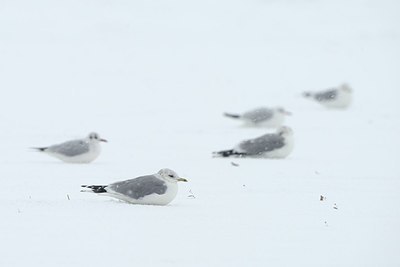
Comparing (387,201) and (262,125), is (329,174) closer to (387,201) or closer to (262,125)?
(387,201)

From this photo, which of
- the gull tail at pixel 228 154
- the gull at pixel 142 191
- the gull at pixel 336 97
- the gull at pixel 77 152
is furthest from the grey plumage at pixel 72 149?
the gull at pixel 336 97

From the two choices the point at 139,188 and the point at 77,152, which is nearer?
the point at 139,188

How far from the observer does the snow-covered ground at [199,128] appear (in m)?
6.50

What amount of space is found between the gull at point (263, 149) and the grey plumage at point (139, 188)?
430 cm

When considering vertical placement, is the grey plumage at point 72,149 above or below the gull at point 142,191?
above

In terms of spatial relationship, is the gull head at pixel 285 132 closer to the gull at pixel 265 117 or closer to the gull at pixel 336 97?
the gull at pixel 265 117

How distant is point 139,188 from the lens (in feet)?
26.3

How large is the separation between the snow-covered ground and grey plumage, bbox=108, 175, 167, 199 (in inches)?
5.9

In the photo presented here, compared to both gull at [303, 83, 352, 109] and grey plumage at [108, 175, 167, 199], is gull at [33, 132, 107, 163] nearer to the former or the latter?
grey plumage at [108, 175, 167, 199]

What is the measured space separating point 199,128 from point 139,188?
26.8 ft

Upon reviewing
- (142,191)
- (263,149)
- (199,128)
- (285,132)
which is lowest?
(142,191)

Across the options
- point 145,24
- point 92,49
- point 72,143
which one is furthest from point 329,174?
point 145,24

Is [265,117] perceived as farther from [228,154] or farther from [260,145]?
[228,154]

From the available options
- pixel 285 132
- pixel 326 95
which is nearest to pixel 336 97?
pixel 326 95
